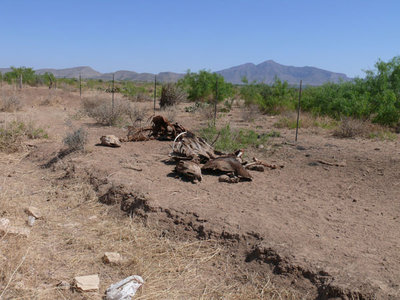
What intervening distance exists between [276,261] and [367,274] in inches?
34.6

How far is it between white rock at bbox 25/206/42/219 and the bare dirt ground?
10 centimetres

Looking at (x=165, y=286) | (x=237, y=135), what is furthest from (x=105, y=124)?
(x=165, y=286)

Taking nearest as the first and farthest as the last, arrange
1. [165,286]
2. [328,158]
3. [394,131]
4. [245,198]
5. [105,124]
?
[165,286] < [245,198] < [328,158] < [394,131] < [105,124]

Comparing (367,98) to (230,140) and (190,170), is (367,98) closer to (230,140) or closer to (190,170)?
(230,140)

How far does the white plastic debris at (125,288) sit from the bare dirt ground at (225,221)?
A: 13cm

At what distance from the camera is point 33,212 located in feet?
18.8

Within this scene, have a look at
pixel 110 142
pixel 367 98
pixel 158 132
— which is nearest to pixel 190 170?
pixel 110 142

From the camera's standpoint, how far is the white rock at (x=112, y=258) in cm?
453

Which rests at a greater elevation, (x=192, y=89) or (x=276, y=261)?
(x=192, y=89)

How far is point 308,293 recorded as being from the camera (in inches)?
153

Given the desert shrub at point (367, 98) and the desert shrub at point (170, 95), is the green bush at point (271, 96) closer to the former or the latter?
the desert shrub at point (367, 98)

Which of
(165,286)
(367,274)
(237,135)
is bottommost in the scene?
(165,286)

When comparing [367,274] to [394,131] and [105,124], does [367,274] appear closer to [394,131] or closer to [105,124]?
[394,131]

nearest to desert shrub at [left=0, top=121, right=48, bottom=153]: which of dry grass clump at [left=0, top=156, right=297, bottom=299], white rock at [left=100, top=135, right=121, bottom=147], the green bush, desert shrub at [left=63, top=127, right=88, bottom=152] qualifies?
desert shrub at [left=63, top=127, right=88, bottom=152]
